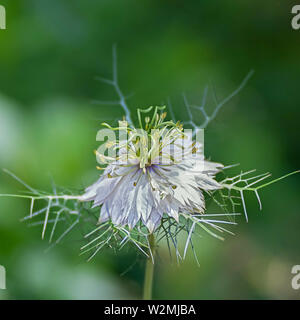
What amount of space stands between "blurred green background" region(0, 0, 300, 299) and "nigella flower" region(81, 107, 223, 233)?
734mm

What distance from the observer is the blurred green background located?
196cm

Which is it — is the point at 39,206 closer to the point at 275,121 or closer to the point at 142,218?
the point at 142,218

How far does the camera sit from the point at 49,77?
2742mm

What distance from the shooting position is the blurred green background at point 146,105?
1963 mm

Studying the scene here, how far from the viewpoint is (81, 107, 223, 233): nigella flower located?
1.11 metres

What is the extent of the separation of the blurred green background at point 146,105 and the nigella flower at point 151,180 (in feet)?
2.41

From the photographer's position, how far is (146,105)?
2.60 metres

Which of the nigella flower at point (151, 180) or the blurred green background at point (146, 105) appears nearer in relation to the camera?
the nigella flower at point (151, 180)

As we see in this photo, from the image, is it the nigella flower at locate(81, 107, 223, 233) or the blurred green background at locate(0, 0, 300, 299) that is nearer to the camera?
the nigella flower at locate(81, 107, 223, 233)

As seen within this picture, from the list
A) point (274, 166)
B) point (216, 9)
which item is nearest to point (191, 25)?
point (216, 9)

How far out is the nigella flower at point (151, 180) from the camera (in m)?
1.11

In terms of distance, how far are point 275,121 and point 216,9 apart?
0.84 metres
